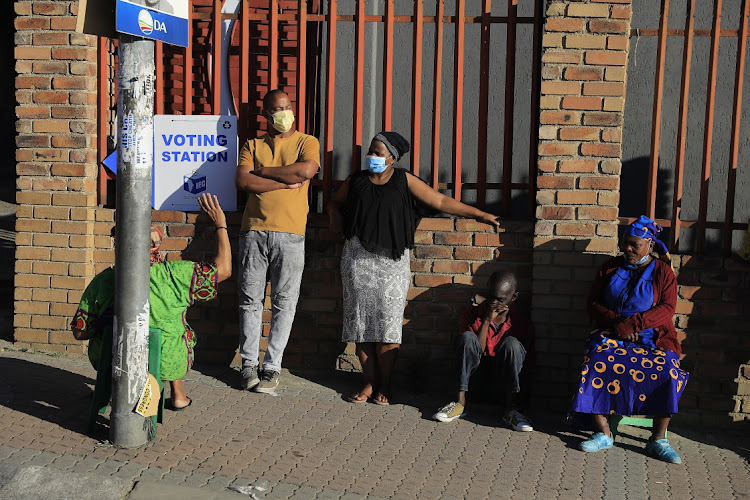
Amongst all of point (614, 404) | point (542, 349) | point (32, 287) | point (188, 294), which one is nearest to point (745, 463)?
point (614, 404)

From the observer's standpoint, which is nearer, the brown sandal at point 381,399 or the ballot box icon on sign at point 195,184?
the brown sandal at point 381,399

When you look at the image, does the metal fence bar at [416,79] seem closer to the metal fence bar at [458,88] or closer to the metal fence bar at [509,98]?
the metal fence bar at [458,88]

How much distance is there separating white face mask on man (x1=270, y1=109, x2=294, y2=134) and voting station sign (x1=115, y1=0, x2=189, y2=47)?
1.19 m

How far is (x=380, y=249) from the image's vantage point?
5.65m

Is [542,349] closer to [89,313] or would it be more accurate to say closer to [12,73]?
[89,313]

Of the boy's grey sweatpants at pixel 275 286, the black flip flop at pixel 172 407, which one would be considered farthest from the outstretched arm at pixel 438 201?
the black flip flop at pixel 172 407

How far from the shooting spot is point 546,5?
224 inches

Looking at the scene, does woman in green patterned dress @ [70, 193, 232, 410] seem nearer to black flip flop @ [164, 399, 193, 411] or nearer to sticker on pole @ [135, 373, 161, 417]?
black flip flop @ [164, 399, 193, 411]

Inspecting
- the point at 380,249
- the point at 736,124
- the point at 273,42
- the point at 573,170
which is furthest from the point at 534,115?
the point at 273,42

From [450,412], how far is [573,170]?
5.59ft

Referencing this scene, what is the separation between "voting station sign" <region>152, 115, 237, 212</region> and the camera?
6152 mm

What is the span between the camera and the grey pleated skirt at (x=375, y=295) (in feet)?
18.6

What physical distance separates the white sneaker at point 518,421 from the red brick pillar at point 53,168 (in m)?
3.01

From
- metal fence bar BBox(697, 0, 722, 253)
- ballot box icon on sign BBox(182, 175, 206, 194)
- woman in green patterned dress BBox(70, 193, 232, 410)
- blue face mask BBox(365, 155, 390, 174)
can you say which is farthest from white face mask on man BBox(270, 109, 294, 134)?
metal fence bar BBox(697, 0, 722, 253)
